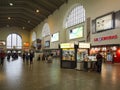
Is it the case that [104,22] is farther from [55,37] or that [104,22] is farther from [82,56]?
[55,37]

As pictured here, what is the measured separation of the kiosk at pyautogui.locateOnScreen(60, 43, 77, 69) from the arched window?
1475cm

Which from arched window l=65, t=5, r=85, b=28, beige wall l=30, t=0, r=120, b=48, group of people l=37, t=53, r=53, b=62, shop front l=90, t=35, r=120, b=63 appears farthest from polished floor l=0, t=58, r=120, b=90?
arched window l=65, t=5, r=85, b=28

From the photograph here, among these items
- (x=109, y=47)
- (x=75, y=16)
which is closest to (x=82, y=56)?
(x=109, y=47)

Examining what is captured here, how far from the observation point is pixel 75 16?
1326 inches

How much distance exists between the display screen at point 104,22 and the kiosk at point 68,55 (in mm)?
8591

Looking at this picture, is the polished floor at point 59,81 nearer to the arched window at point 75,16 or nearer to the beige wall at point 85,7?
the beige wall at point 85,7

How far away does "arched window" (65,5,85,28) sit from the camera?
31.7 meters

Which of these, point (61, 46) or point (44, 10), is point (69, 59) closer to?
point (61, 46)

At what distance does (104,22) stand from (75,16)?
9.47 meters

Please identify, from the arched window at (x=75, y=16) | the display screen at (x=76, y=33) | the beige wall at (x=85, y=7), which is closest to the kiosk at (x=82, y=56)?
the beige wall at (x=85, y=7)

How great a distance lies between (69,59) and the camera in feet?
55.7

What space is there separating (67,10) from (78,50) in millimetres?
20604

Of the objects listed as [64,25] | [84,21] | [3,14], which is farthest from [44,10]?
[84,21]

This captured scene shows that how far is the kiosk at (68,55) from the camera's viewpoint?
→ 1649cm
